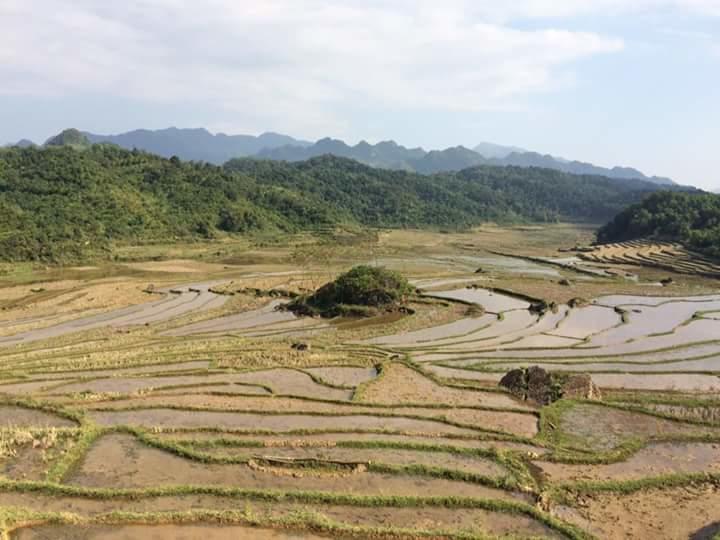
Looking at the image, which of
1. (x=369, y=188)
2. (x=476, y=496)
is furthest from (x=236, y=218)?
(x=476, y=496)

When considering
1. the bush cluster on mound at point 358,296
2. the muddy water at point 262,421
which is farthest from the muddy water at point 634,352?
the bush cluster on mound at point 358,296

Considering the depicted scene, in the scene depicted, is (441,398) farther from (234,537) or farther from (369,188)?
(369,188)

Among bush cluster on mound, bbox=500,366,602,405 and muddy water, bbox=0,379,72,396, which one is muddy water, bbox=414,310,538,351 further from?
muddy water, bbox=0,379,72,396

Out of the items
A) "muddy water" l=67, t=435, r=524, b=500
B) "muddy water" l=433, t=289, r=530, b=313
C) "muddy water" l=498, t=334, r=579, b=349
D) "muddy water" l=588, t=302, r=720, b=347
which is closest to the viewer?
"muddy water" l=67, t=435, r=524, b=500

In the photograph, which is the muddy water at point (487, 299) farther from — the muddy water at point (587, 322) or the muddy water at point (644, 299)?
the muddy water at point (644, 299)

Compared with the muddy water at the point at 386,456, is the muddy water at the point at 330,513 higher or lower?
lower

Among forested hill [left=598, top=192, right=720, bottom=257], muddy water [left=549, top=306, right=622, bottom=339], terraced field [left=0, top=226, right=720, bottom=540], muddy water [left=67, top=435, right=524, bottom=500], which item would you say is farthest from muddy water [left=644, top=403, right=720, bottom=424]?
forested hill [left=598, top=192, right=720, bottom=257]
